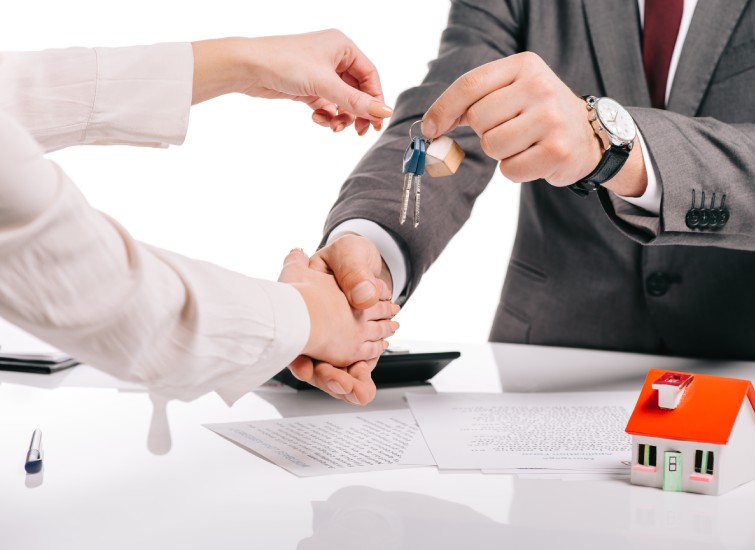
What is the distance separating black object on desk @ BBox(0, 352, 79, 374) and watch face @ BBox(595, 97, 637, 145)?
3.25ft

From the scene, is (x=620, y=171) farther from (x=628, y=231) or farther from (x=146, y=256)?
(x=146, y=256)

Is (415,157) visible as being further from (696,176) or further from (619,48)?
(619,48)

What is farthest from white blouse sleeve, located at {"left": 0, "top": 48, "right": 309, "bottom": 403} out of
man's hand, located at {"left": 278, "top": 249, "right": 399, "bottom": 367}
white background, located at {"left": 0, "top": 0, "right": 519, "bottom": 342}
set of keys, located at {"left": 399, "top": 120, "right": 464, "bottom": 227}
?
white background, located at {"left": 0, "top": 0, "right": 519, "bottom": 342}

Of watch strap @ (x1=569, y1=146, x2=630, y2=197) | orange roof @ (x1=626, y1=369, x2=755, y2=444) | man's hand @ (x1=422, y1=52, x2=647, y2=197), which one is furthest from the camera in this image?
watch strap @ (x1=569, y1=146, x2=630, y2=197)

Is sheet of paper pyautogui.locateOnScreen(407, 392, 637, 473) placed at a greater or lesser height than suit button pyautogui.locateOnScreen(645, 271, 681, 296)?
lesser

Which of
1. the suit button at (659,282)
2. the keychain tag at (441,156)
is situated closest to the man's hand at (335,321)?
the keychain tag at (441,156)

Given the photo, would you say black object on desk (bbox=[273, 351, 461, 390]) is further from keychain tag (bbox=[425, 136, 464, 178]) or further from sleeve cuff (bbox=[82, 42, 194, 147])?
sleeve cuff (bbox=[82, 42, 194, 147])

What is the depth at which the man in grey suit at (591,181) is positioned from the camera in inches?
43.6

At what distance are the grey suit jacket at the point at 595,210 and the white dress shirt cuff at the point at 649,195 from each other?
0.15 feet

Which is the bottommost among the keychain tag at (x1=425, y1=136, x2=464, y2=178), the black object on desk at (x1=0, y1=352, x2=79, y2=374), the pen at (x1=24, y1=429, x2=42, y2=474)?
the black object on desk at (x1=0, y1=352, x2=79, y2=374)

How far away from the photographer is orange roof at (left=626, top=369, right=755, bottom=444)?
0.82 metres

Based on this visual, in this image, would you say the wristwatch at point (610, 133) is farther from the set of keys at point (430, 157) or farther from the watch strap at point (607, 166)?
the set of keys at point (430, 157)

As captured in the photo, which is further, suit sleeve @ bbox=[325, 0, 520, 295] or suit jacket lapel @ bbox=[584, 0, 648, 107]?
suit jacket lapel @ bbox=[584, 0, 648, 107]

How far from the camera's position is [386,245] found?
1480 millimetres
